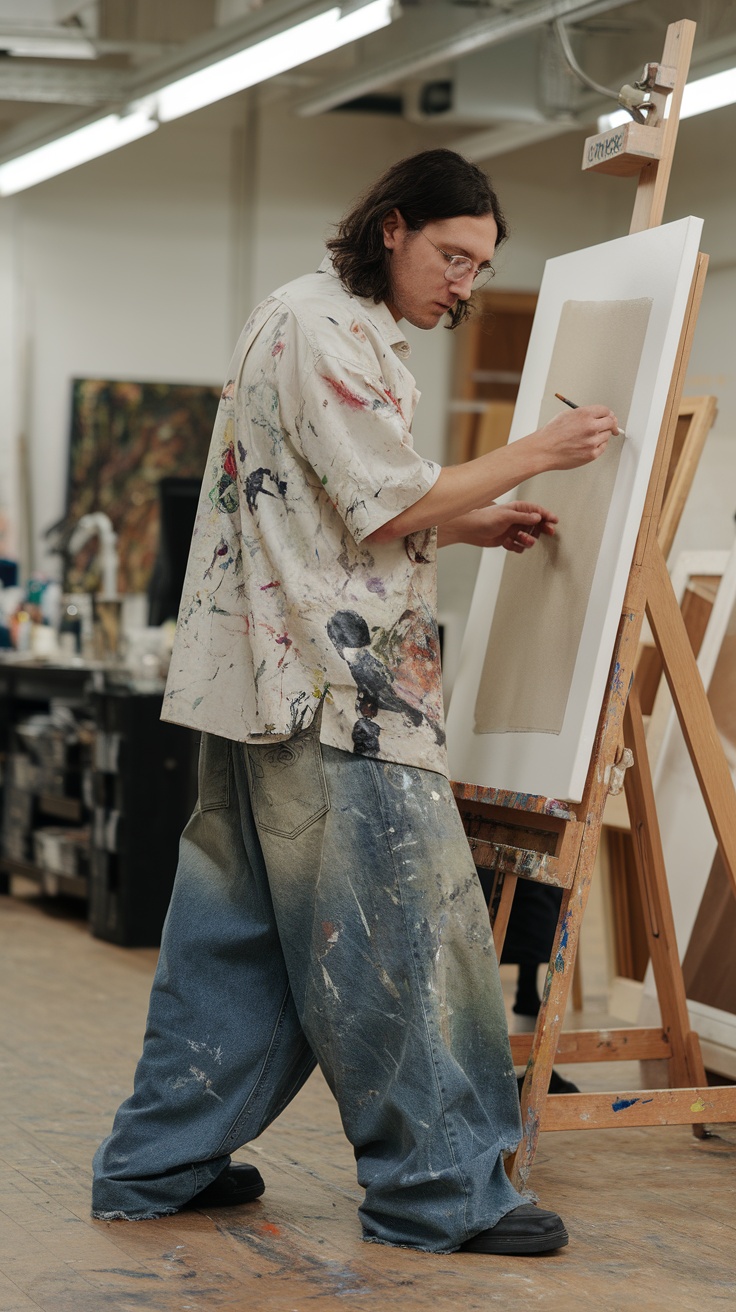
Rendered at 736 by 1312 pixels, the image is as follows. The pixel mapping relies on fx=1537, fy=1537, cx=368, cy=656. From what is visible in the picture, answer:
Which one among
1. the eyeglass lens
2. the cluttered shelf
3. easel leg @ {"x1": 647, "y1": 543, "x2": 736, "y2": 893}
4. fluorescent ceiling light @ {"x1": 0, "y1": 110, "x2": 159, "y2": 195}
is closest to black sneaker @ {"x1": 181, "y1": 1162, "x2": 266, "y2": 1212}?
easel leg @ {"x1": 647, "y1": 543, "x2": 736, "y2": 893}

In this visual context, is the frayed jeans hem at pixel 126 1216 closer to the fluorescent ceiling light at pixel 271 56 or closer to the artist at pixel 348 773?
the artist at pixel 348 773

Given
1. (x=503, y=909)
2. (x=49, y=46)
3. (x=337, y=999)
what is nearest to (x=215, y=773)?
(x=337, y=999)

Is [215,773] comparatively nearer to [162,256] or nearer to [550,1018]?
[550,1018]

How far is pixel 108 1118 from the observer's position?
8.76 ft

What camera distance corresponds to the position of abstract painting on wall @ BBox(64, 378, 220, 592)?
7.82 m

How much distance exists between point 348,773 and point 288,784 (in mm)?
93

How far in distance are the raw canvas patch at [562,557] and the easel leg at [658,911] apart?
21 centimetres

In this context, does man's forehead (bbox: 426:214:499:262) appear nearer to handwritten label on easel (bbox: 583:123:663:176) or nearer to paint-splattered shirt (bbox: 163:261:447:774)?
paint-splattered shirt (bbox: 163:261:447:774)

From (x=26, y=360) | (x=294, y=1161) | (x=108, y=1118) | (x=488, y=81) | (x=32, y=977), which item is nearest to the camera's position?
(x=294, y=1161)

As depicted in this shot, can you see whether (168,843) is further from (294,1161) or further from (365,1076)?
(365,1076)

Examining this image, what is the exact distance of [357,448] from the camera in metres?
1.95

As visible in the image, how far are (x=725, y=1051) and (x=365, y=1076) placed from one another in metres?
1.01

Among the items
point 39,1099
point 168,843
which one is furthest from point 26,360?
point 39,1099

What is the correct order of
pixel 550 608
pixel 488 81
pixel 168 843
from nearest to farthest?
1. pixel 550 608
2. pixel 168 843
3. pixel 488 81
